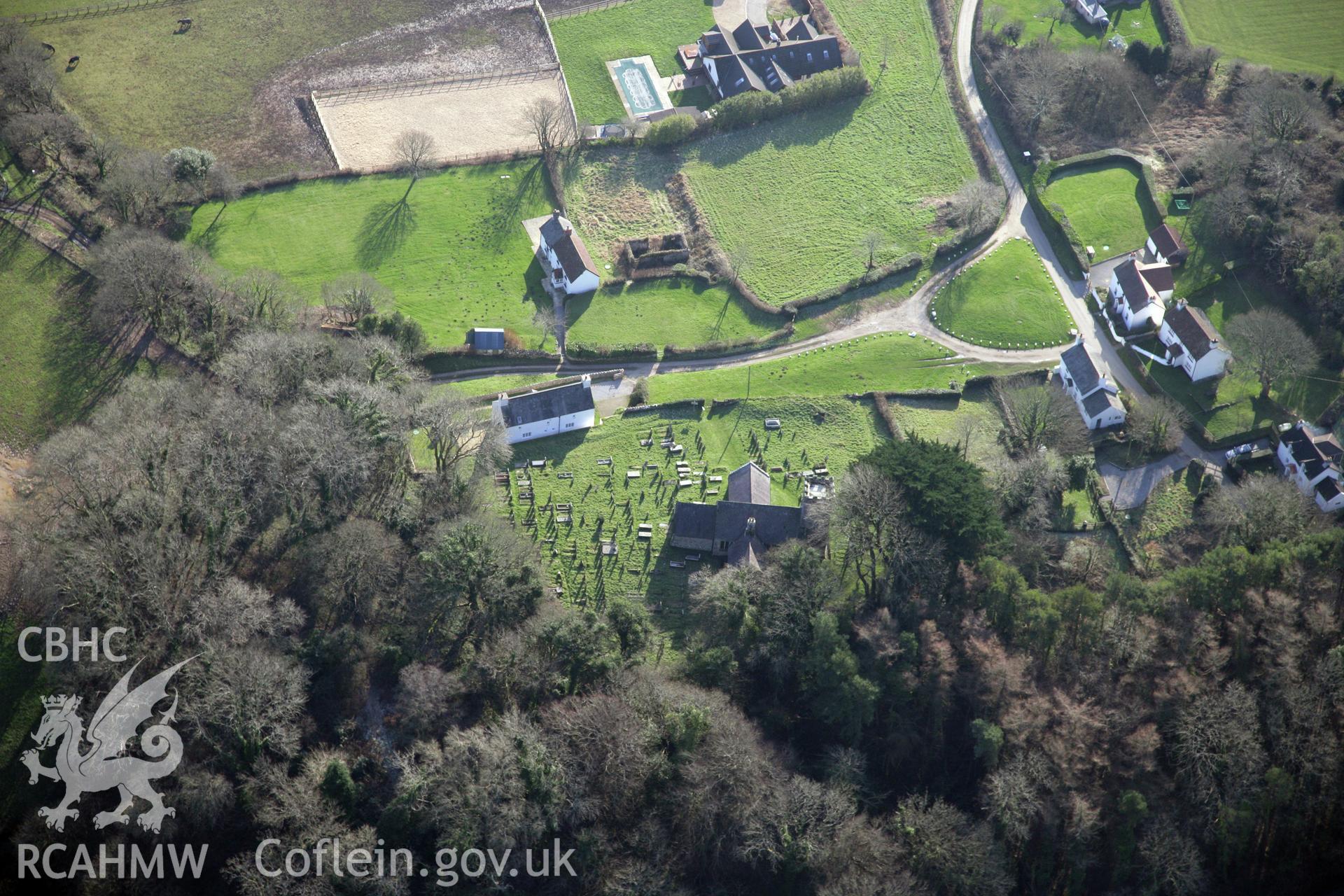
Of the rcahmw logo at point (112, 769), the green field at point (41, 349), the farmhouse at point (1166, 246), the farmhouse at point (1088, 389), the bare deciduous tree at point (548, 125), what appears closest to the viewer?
the rcahmw logo at point (112, 769)

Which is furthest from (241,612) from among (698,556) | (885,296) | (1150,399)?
(1150,399)

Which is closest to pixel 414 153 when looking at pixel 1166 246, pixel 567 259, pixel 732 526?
pixel 567 259

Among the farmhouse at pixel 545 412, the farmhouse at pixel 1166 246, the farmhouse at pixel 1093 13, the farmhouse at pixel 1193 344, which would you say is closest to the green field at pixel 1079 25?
the farmhouse at pixel 1093 13

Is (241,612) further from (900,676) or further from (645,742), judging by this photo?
(900,676)

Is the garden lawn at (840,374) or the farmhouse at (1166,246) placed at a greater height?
the farmhouse at (1166,246)

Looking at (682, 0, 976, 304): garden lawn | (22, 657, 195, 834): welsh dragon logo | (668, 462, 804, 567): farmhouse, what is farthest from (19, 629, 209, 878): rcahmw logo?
(682, 0, 976, 304): garden lawn

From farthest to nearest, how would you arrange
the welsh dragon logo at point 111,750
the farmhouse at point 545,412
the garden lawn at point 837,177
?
1. the garden lawn at point 837,177
2. the farmhouse at point 545,412
3. the welsh dragon logo at point 111,750

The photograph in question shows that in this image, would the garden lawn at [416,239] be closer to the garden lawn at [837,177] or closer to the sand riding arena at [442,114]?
the sand riding arena at [442,114]

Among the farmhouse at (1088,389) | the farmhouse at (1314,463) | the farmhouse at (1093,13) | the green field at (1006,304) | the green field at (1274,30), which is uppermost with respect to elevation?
the farmhouse at (1093,13)
